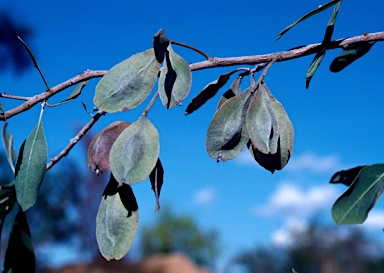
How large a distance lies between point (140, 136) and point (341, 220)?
15cm

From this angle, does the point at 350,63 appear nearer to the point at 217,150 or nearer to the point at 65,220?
the point at 217,150

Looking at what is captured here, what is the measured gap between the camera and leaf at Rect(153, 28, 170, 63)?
40cm

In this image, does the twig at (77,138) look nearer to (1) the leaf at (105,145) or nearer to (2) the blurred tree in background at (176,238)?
(1) the leaf at (105,145)

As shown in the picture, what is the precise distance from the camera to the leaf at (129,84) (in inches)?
16.4

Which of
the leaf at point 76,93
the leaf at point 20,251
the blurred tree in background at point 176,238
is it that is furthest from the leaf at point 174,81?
the blurred tree in background at point 176,238

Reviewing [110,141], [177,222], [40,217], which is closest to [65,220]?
[40,217]

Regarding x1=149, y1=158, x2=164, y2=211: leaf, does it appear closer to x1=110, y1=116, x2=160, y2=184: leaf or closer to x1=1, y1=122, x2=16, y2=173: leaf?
x1=110, y1=116, x2=160, y2=184: leaf

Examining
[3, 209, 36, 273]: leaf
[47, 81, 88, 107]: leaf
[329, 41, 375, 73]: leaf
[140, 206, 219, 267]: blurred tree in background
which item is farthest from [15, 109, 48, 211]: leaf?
[140, 206, 219, 267]: blurred tree in background

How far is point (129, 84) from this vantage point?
42 centimetres

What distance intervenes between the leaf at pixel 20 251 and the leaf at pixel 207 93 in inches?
10.0

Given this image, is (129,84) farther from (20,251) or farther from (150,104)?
(20,251)

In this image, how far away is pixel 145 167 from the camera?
0.39 m

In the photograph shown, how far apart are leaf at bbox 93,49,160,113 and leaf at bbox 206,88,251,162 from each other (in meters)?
0.05

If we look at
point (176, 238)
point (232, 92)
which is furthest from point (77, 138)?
point (176, 238)
